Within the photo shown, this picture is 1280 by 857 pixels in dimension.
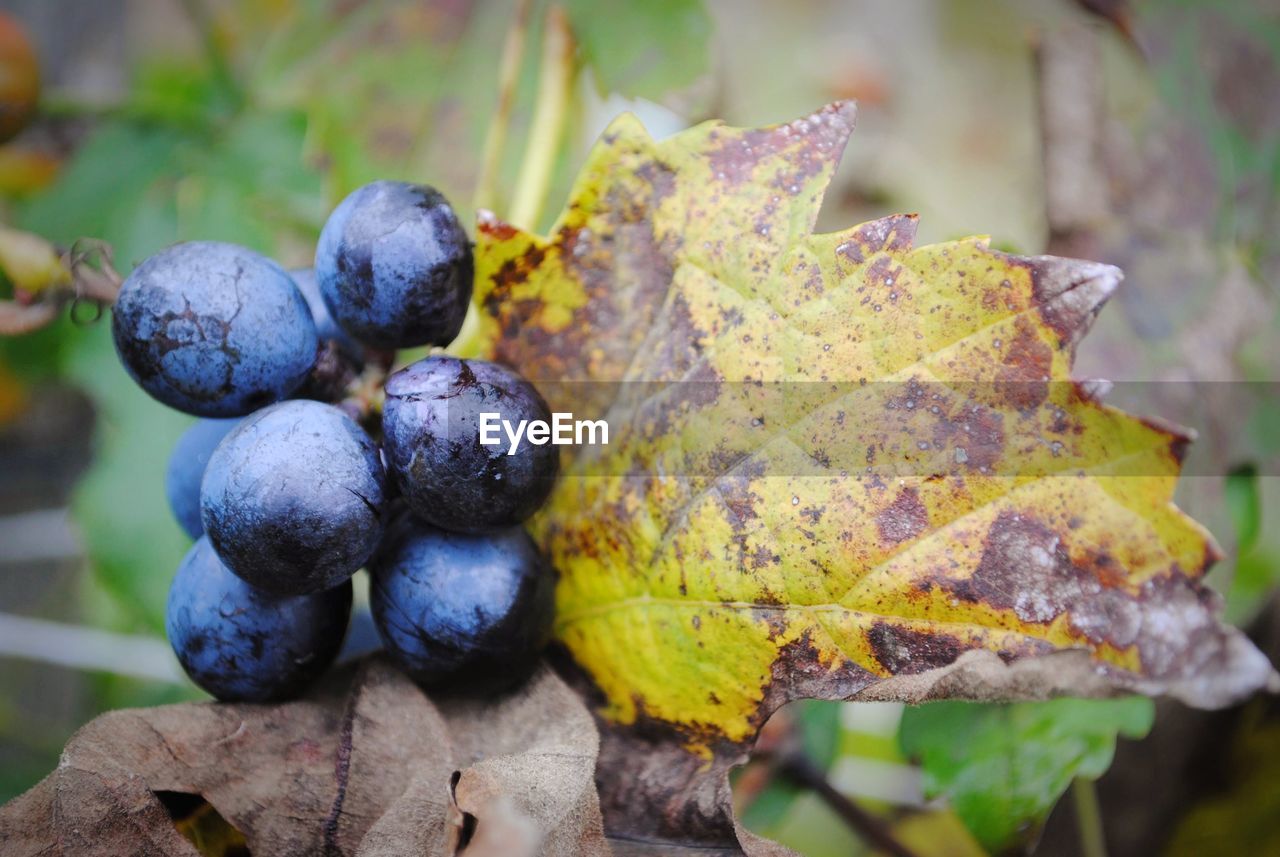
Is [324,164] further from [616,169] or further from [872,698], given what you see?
[872,698]

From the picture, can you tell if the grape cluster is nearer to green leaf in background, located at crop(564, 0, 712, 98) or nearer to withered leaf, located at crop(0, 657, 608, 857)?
withered leaf, located at crop(0, 657, 608, 857)

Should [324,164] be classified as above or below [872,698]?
above

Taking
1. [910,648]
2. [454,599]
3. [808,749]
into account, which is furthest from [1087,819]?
[454,599]

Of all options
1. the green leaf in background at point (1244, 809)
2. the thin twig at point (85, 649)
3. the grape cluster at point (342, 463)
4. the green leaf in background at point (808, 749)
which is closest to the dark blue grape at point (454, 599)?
the grape cluster at point (342, 463)

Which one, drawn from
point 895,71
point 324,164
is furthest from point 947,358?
point 895,71

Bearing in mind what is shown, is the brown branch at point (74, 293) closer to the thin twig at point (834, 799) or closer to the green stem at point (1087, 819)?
the thin twig at point (834, 799)
